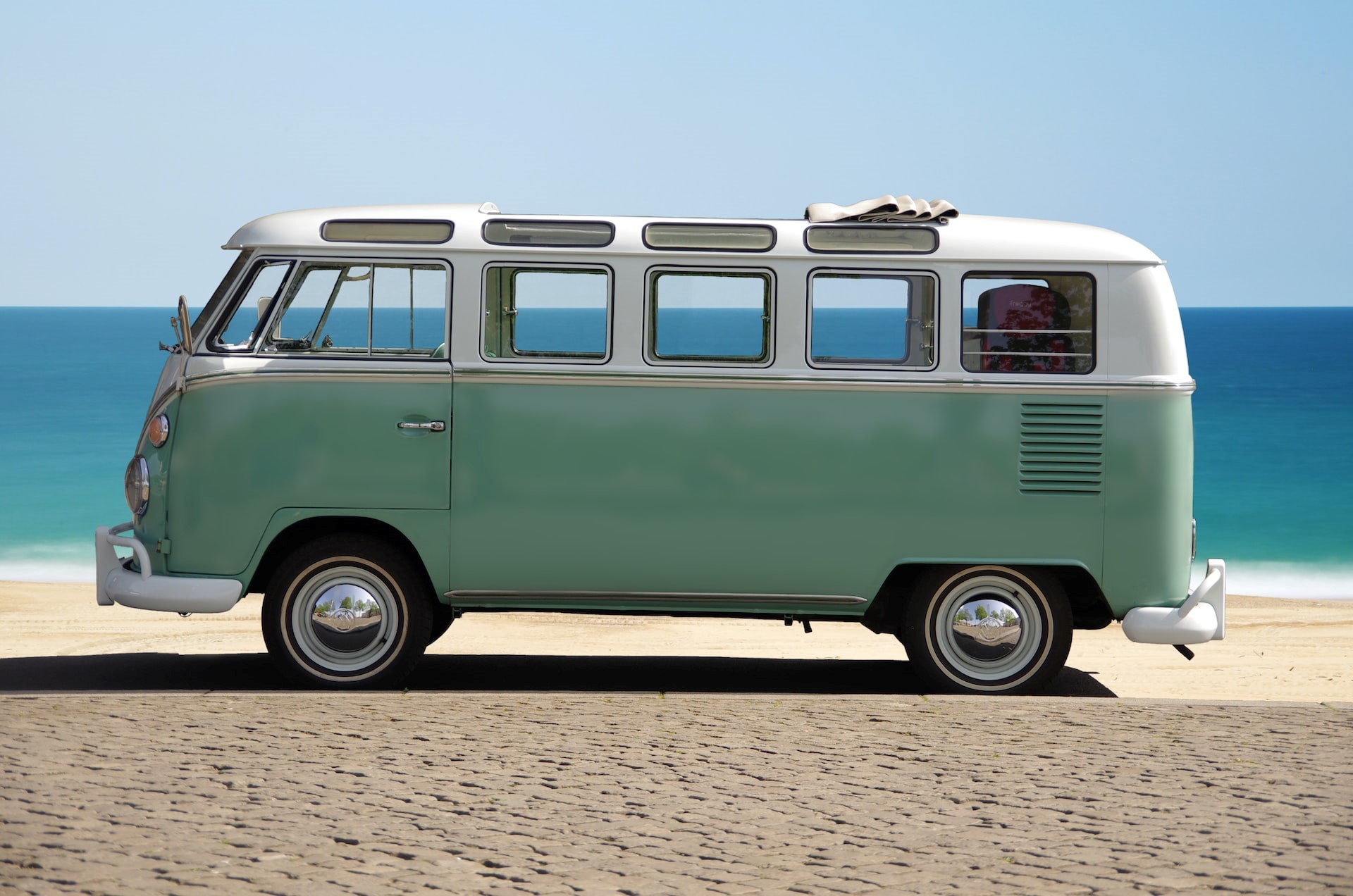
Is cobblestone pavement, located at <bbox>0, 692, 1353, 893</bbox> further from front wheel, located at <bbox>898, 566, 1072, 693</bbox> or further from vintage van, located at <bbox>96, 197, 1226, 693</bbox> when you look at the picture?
vintage van, located at <bbox>96, 197, 1226, 693</bbox>

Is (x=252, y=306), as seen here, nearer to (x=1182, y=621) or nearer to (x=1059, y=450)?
(x=1059, y=450)

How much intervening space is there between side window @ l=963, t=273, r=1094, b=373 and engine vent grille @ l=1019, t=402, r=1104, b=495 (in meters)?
0.24

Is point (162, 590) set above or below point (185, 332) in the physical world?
below

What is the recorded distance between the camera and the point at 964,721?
7.41 m

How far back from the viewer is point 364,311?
26.8 ft

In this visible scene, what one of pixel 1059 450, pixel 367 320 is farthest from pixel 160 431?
pixel 1059 450

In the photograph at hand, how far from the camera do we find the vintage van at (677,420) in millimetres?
8039

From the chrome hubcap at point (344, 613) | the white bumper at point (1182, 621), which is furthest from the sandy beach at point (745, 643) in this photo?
the chrome hubcap at point (344, 613)

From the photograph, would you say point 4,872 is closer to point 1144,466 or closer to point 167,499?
point 167,499

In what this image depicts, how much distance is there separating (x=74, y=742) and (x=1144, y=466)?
5620 millimetres

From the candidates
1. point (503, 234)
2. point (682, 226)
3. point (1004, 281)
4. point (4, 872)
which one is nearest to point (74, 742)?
point (4, 872)

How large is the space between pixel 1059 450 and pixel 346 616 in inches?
160

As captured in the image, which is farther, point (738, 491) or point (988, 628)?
point (988, 628)

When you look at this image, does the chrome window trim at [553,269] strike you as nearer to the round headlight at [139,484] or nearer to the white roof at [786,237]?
the white roof at [786,237]
